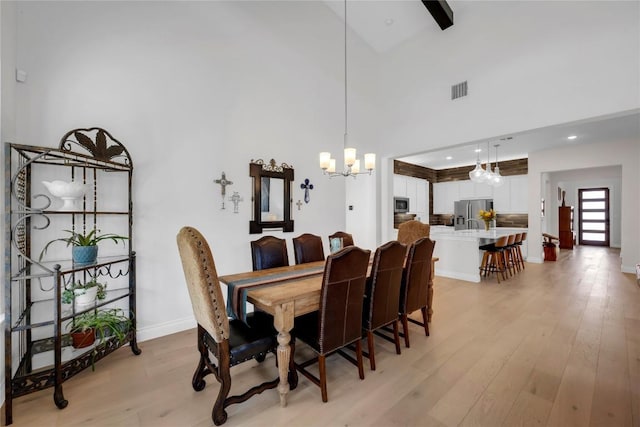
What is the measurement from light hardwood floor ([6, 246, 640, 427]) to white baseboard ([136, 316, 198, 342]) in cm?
8

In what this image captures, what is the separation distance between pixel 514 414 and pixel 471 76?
166 inches

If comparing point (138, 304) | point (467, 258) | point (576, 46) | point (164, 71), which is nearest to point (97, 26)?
point (164, 71)

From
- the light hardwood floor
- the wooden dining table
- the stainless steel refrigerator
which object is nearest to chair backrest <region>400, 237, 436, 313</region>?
the light hardwood floor

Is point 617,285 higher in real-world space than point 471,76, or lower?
lower

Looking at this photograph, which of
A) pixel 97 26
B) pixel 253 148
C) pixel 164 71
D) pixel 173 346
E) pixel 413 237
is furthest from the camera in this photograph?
pixel 413 237

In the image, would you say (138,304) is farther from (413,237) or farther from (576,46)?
(576,46)

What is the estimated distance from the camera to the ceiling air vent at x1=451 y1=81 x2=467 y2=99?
4060mm

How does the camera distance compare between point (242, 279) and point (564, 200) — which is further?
point (564, 200)

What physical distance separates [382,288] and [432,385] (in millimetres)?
757

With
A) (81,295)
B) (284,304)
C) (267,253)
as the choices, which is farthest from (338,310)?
(81,295)

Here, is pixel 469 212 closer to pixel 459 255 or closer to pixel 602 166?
pixel 602 166

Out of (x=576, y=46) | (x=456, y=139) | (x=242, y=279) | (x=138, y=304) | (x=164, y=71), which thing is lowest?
(x=138, y=304)

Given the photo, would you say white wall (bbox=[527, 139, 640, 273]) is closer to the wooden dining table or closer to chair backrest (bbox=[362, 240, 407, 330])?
chair backrest (bbox=[362, 240, 407, 330])

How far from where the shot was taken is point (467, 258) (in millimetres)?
5016
